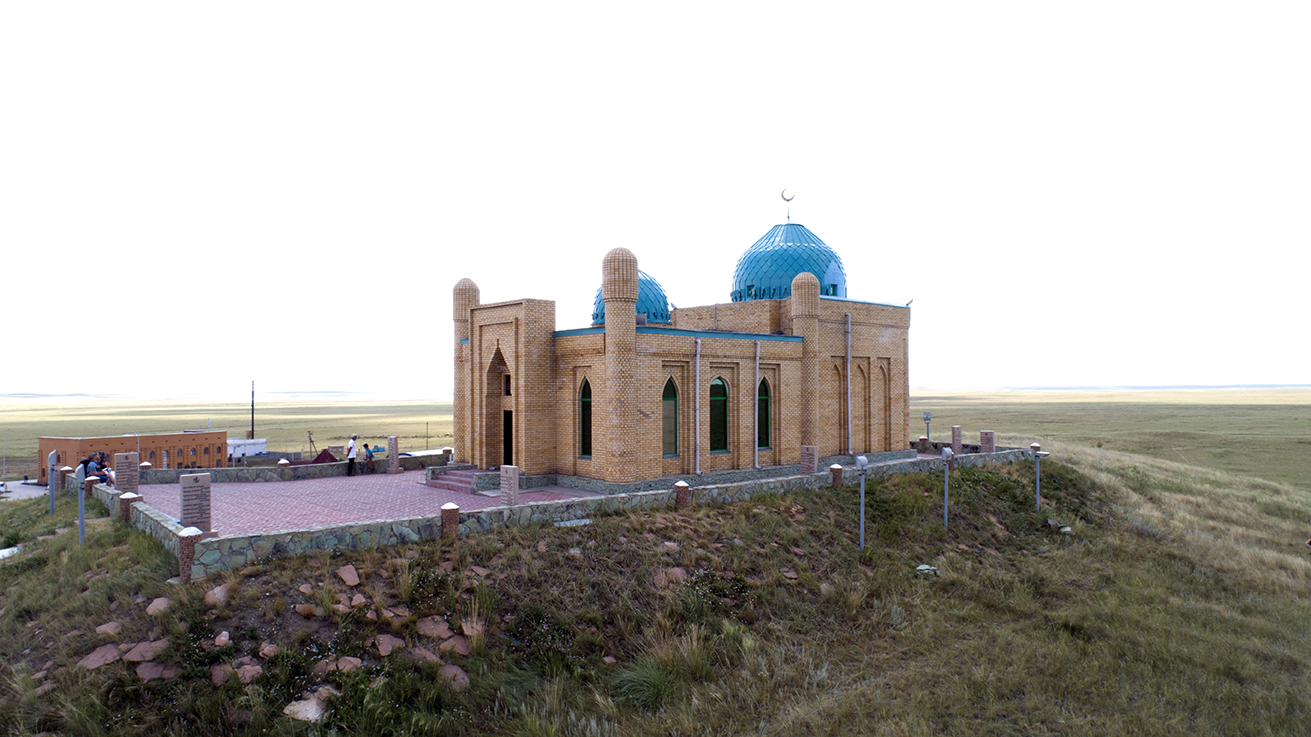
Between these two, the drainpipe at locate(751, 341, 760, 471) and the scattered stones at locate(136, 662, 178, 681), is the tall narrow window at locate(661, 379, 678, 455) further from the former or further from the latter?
the scattered stones at locate(136, 662, 178, 681)

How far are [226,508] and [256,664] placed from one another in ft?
25.0

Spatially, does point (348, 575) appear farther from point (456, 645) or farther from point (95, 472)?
point (95, 472)

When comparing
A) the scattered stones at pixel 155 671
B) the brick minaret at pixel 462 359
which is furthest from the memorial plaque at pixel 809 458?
the scattered stones at pixel 155 671

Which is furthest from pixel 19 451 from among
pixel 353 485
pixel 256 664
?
pixel 256 664

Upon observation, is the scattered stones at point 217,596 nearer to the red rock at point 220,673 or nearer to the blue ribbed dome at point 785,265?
the red rock at point 220,673

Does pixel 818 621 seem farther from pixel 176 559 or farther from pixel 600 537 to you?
pixel 176 559

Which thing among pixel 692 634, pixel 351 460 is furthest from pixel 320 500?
pixel 692 634

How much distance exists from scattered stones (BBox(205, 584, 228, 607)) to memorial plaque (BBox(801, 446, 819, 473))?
572 inches

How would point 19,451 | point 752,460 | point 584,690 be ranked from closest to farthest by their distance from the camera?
point 584,690
point 752,460
point 19,451

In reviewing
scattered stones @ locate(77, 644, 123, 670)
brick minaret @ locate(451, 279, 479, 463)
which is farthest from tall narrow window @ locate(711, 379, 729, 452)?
scattered stones @ locate(77, 644, 123, 670)

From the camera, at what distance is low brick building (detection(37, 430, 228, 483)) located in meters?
28.4

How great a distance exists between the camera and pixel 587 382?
19.4 meters

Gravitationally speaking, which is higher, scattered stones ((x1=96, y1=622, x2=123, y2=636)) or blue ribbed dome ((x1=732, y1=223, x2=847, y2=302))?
blue ribbed dome ((x1=732, y1=223, x2=847, y2=302))

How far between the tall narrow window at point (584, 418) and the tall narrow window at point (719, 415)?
3671mm
